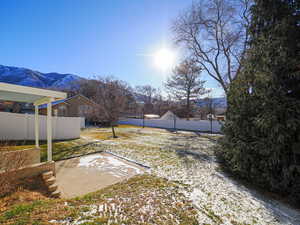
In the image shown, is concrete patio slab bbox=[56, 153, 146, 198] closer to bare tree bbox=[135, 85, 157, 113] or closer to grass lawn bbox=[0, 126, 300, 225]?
grass lawn bbox=[0, 126, 300, 225]

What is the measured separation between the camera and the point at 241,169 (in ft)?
12.0

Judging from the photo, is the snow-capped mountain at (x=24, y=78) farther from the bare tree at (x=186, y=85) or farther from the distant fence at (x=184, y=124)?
the bare tree at (x=186, y=85)

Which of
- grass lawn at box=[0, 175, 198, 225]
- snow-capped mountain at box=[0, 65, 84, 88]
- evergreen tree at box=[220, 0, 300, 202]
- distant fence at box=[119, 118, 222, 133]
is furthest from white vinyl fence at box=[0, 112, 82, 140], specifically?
snow-capped mountain at box=[0, 65, 84, 88]

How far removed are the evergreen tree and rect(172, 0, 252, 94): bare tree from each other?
7.39 m

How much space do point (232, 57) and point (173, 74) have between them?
468 inches

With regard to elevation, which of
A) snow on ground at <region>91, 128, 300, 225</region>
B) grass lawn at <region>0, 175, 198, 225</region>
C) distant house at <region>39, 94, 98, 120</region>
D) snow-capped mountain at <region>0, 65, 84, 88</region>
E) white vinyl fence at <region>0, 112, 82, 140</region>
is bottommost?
snow on ground at <region>91, 128, 300, 225</region>

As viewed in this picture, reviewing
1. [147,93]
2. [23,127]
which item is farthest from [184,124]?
[147,93]

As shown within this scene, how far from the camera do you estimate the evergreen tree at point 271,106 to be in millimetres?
2877

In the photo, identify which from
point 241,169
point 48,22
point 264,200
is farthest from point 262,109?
point 48,22

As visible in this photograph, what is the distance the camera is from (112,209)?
2.29 metres

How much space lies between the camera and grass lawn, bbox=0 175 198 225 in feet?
6.32

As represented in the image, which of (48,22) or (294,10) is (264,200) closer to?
(294,10)

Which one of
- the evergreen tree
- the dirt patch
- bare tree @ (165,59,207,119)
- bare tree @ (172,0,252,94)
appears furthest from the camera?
bare tree @ (165,59,207,119)

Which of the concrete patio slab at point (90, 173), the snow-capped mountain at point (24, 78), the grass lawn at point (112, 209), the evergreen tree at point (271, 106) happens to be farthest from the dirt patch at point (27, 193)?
the snow-capped mountain at point (24, 78)
